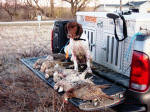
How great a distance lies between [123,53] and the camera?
10.2ft

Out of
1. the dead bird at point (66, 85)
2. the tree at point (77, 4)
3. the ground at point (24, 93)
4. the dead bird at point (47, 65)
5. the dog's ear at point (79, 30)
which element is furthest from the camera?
the tree at point (77, 4)

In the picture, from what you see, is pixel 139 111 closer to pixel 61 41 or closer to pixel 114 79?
pixel 114 79

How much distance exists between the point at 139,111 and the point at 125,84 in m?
0.51

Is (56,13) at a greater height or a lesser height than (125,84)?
greater

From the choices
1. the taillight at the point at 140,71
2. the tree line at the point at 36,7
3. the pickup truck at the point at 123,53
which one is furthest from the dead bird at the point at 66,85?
the tree line at the point at 36,7

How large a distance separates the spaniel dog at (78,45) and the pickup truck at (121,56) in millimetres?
213

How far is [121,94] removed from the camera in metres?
2.65

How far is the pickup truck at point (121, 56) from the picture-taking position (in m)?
2.34

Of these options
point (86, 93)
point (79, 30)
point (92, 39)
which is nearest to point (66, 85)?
point (86, 93)

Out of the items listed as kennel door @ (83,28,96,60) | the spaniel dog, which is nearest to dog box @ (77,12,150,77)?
kennel door @ (83,28,96,60)

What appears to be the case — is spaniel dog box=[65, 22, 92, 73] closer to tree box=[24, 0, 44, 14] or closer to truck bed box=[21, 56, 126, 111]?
truck bed box=[21, 56, 126, 111]

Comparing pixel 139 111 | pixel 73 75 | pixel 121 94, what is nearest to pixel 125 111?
pixel 139 111

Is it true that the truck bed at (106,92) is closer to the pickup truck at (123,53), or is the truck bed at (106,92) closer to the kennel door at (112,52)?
the pickup truck at (123,53)

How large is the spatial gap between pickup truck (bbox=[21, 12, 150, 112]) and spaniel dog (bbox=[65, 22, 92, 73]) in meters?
0.21
